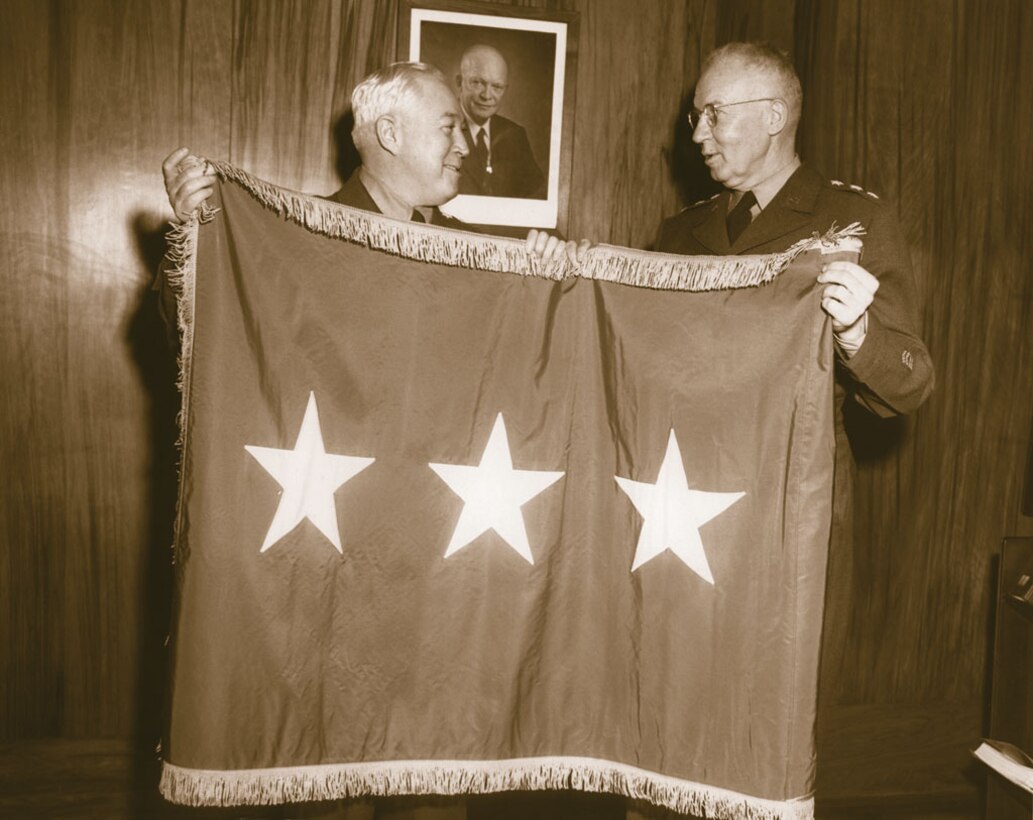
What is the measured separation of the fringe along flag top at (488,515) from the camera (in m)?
1.47

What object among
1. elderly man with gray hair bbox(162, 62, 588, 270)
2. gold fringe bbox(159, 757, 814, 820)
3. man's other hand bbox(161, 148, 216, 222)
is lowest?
gold fringe bbox(159, 757, 814, 820)

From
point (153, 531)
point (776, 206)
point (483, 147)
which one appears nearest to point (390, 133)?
point (483, 147)

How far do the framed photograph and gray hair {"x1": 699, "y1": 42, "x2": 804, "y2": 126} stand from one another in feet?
1.96

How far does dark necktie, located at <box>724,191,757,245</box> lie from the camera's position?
212cm

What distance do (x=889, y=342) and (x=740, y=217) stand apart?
68cm

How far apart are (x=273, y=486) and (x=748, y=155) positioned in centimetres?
138

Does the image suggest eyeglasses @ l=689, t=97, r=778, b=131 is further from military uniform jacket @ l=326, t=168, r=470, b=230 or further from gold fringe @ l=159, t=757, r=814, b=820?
gold fringe @ l=159, t=757, r=814, b=820

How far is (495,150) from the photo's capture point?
2.55 metres

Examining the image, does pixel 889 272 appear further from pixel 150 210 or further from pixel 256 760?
pixel 150 210

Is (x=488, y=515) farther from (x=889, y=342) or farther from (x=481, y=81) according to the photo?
(x=481, y=81)

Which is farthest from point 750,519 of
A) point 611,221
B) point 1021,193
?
point 1021,193

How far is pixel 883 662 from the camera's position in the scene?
264 cm

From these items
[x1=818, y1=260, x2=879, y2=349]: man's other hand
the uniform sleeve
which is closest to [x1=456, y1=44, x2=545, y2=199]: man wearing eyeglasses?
the uniform sleeve

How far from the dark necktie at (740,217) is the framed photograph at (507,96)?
61cm
